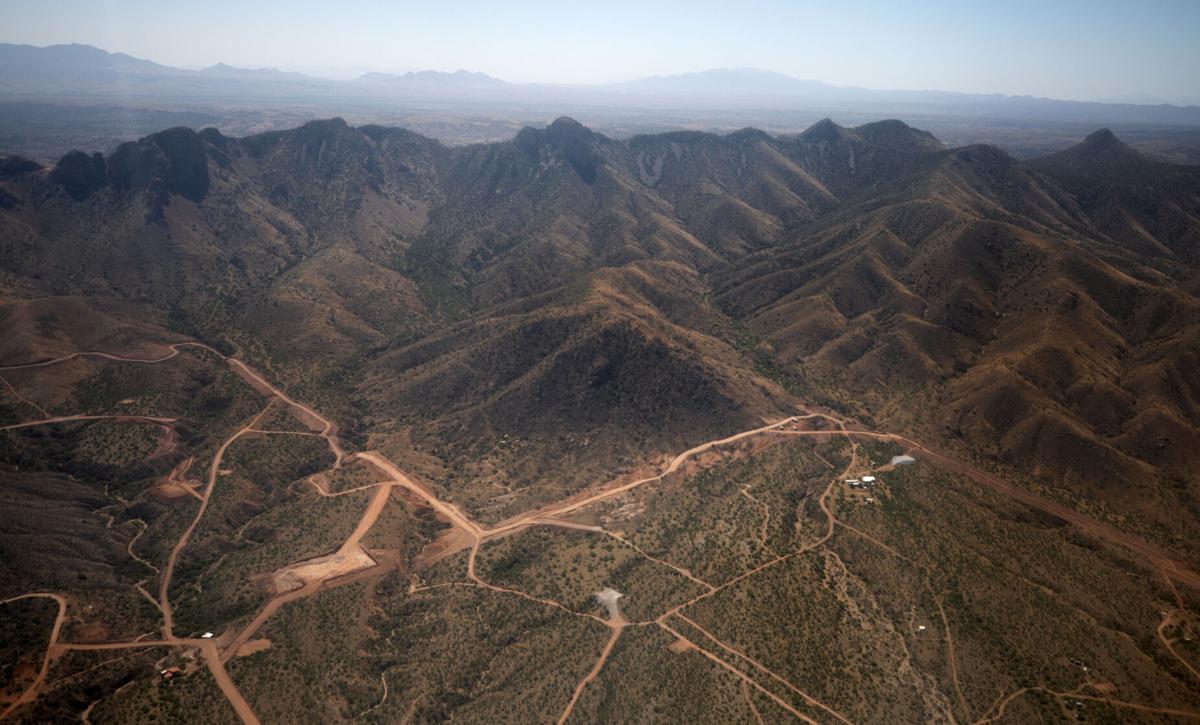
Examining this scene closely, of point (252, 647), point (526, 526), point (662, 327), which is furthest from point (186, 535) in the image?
point (662, 327)

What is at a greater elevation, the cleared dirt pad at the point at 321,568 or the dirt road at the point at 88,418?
the dirt road at the point at 88,418

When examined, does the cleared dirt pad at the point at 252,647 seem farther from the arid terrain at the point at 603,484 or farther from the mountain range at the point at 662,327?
the mountain range at the point at 662,327

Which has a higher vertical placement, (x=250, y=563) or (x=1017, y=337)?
(x=1017, y=337)

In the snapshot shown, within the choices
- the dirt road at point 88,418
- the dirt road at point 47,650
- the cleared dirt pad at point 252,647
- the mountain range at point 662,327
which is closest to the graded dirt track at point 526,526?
the dirt road at point 47,650

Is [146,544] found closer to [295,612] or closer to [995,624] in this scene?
[295,612]

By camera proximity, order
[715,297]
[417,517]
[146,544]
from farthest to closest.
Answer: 1. [715,297]
2. [417,517]
3. [146,544]

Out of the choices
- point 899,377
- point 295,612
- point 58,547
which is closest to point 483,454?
point 295,612
